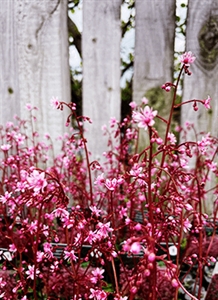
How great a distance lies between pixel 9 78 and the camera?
7.93 ft

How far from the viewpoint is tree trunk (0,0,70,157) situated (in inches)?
90.5

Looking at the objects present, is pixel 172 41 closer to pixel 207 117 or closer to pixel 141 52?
pixel 141 52

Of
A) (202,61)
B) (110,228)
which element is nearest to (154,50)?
(202,61)

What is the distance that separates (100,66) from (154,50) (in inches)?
14.5

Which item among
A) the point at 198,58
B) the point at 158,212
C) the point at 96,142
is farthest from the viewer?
the point at 96,142

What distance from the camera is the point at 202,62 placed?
7.56 ft

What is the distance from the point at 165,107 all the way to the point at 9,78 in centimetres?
108

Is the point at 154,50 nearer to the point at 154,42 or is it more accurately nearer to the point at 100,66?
the point at 154,42

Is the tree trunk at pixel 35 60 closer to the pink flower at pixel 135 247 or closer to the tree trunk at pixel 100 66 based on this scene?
the tree trunk at pixel 100 66

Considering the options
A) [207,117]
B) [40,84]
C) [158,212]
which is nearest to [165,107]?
[207,117]

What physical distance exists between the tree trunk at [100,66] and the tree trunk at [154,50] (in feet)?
0.45

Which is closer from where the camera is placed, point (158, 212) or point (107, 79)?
point (158, 212)

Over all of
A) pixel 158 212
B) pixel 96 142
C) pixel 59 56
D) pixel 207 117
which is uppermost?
pixel 59 56

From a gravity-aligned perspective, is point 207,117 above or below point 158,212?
above
